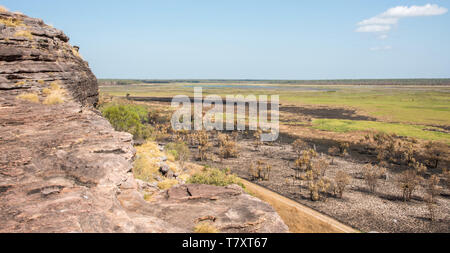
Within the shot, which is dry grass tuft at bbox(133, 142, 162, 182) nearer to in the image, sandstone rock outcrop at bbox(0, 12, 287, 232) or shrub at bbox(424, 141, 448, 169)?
sandstone rock outcrop at bbox(0, 12, 287, 232)

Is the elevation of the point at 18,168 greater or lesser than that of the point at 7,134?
lesser

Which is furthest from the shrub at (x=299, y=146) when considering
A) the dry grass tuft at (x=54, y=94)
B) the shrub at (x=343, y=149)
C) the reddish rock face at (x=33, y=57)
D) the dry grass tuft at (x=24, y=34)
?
the dry grass tuft at (x=24, y=34)

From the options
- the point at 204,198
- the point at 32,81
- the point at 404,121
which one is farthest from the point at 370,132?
the point at 32,81

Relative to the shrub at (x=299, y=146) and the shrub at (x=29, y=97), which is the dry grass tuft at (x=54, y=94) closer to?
the shrub at (x=29, y=97)

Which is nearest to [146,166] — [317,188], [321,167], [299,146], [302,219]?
[302,219]

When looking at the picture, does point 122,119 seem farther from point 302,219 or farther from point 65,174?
point 65,174
